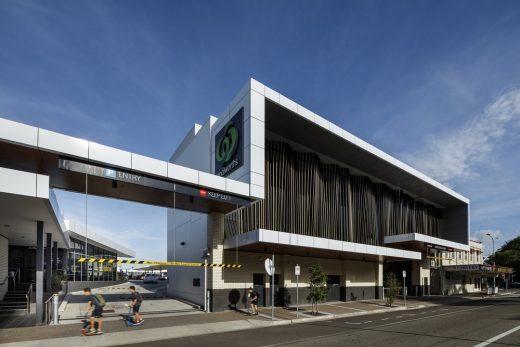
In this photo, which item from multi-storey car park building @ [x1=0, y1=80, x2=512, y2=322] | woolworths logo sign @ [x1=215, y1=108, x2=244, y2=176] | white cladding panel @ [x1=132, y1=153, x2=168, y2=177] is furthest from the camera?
woolworths logo sign @ [x1=215, y1=108, x2=244, y2=176]

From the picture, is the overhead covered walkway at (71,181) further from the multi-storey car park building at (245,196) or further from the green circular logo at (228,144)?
the green circular logo at (228,144)

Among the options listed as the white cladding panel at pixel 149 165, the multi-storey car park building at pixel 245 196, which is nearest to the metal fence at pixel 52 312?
the multi-storey car park building at pixel 245 196

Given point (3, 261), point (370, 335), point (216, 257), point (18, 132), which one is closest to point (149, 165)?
point (18, 132)

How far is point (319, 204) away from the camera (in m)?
28.1

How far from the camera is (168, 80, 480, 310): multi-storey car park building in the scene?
20.8 metres

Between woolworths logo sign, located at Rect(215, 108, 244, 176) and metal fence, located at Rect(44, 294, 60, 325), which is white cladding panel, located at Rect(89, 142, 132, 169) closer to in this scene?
metal fence, located at Rect(44, 294, 60, 325)

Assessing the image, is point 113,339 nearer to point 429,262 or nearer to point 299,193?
point 299,193

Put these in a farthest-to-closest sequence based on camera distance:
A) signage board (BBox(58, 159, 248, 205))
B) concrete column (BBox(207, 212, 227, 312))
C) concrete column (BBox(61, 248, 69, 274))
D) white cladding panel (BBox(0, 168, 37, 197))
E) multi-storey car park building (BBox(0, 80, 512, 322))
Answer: concrete column (BBox(61, 248, 69, 274)) < concrete column (BBox(207, 212, 227, 312)) < multi-storey car park building (BBox(0, 80, 512, 322)) < signage board (BBox(58, 159, 248, 205)) < white cladding panel (BBox(0, 168, 37, 197))

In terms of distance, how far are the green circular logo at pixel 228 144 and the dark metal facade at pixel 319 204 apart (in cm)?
305

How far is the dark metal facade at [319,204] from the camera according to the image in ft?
79.5

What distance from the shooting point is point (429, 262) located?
134ft

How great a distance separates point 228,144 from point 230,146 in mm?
338

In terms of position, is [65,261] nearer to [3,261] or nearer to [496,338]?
[3,261]

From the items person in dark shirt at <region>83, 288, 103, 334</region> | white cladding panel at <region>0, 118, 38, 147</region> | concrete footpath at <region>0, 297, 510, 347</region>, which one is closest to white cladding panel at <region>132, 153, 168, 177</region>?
white cladding panel at <region>0, 118, 38, 147</region>
